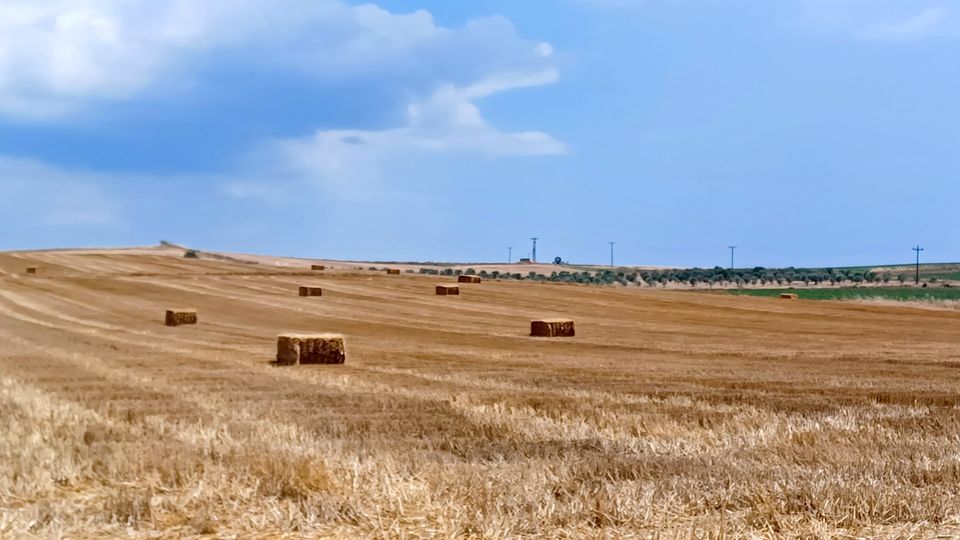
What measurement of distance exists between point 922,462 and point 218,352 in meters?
15.9

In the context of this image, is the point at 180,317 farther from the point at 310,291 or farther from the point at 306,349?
the point at 310,291

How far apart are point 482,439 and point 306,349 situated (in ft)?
32.7

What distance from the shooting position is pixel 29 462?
7.96 m

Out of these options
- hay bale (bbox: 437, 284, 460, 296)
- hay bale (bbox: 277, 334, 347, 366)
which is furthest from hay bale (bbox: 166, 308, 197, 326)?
hay bale (bbox: 437, 284, 460, 296)

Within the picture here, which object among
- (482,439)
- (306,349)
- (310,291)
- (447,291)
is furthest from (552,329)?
(310,291)

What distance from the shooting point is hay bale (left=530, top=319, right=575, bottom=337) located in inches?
1110

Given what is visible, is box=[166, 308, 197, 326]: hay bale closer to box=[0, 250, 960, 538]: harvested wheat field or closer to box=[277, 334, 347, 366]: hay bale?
box=[0, 250, 960, 538]: harvested wheat field

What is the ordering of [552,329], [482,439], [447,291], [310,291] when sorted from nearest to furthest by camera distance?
[482,439] → [552,329] → [310,291] → [447,291]

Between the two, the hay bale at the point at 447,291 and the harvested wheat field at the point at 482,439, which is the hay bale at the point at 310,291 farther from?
the harvested wheat field at the point at 482,439

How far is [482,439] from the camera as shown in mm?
9727

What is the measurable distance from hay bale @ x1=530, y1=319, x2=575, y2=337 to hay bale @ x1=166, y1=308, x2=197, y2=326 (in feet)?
34.1

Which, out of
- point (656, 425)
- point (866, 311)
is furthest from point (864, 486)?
point (866, 311)

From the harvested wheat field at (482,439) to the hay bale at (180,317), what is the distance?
5.92m

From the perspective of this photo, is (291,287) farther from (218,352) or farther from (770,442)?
(770,442)
